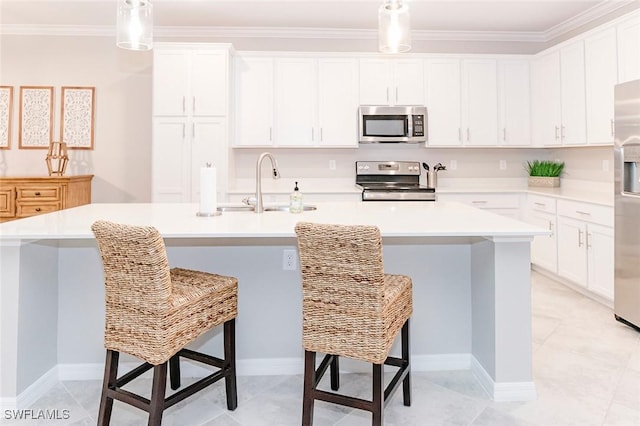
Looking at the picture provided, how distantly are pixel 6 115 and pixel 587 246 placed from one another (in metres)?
5.97

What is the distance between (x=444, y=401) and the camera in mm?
2135

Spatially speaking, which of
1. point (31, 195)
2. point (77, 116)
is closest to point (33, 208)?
point (31, 195)

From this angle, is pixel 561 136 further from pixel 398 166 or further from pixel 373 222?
pixel 373 222

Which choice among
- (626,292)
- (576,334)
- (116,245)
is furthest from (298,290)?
(626,292)

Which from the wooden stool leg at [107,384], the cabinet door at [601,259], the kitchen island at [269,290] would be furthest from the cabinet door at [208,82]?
the cabinet door at [601,259]

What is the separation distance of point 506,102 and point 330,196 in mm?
2209

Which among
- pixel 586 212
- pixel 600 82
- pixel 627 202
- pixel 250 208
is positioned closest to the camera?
pixel 250 208

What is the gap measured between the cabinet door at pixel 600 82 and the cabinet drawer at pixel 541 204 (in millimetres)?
639

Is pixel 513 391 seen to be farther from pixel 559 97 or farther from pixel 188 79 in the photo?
pixel 188 79

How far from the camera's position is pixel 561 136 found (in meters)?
4.47

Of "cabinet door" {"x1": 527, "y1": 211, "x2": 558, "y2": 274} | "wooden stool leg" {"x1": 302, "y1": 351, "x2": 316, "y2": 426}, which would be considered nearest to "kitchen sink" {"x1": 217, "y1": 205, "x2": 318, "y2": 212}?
"wooden stool leg" {"x1": 302, "y1": 351, "x2": 316, "y2": 426}

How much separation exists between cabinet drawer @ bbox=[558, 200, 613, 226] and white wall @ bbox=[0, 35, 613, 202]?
3.14ft

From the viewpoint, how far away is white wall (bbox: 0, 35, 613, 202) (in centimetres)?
487

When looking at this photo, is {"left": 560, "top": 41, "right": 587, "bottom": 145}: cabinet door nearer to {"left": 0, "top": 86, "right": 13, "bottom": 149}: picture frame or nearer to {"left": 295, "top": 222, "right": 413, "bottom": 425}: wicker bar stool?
{"left": 295, "top": 222, "right": 413, "bottom": 425}: wicker bar stool
